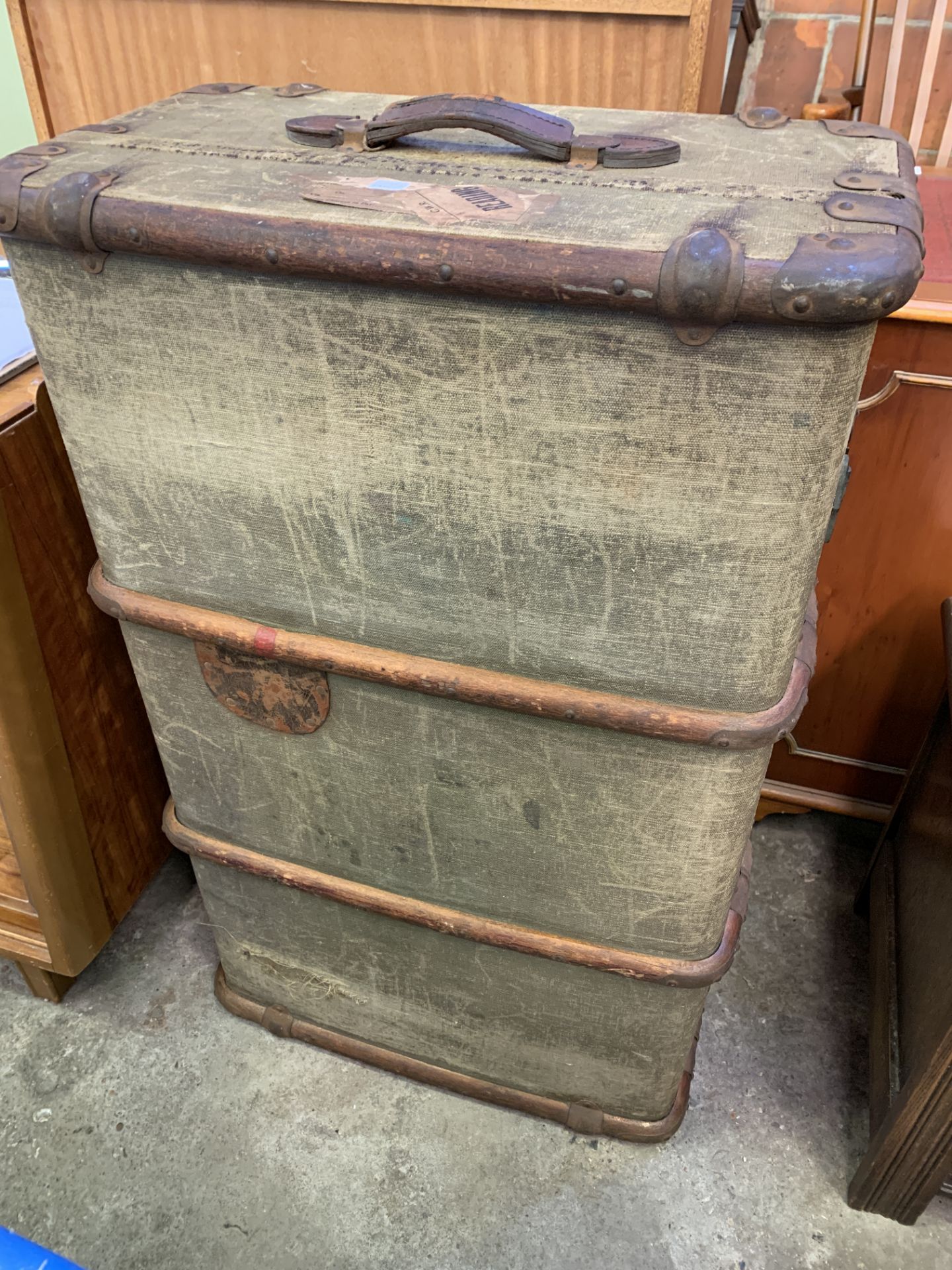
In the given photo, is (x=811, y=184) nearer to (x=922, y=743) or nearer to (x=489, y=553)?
(x=489, y=553)

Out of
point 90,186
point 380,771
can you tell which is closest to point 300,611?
point 380,771

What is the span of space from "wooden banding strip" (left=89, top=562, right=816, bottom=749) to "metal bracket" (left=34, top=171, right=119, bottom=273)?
15.4 inches

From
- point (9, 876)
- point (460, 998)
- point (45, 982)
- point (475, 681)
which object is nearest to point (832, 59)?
point (475, 681)

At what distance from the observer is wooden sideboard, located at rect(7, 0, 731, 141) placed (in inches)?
51.8

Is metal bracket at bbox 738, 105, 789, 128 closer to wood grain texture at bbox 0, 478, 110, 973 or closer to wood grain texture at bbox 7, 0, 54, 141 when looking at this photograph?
wood grain texture at bbox 0, 478, 110, 973

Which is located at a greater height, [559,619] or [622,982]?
[559,619]

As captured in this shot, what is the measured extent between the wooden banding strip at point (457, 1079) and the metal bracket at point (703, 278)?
42.6 inches

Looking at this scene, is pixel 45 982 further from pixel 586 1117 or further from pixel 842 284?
pixel 842 284

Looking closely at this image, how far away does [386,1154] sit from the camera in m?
1.40

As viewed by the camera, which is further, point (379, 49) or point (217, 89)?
point (379, 49)

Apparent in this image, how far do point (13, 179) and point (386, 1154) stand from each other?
1.29 meters

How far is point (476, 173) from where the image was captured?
36.3 inches

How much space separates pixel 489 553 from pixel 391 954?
670mm

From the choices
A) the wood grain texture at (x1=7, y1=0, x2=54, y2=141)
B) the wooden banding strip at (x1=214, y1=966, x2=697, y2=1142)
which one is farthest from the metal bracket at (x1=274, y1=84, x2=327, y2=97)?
the wooden banding strip at (x1=214, y1=966, x2=697, y2=1142)
